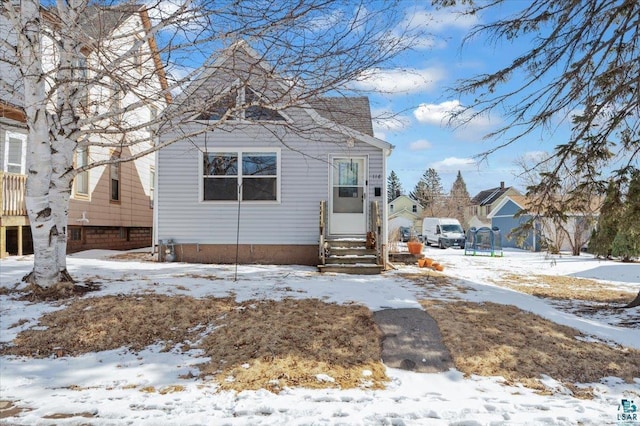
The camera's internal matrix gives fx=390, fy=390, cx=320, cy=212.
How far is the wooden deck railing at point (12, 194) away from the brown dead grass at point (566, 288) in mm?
12221

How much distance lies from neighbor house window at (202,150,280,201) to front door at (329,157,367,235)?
164 centimetres

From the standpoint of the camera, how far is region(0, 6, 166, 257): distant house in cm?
838

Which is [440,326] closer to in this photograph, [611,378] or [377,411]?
[611,378]

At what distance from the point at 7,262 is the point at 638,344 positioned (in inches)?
443

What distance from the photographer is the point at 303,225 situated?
35.2 ft

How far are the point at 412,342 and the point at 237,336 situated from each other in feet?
6.63

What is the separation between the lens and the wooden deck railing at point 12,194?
960cm

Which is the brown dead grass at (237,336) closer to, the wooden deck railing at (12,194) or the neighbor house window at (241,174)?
the neighbor house window at (241,174)

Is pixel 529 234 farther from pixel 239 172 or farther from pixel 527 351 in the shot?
pixel 527 351

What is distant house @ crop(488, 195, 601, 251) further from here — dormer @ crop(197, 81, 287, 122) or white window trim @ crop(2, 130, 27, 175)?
white window trim @ crop(2, 130, 27, 175)

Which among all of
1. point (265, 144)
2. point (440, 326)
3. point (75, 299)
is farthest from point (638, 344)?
point (265, 144)

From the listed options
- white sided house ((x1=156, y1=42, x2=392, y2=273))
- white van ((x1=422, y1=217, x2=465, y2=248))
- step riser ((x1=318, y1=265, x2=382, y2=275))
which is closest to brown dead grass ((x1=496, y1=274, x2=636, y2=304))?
step riser ((x1=318, y1=265, x2=382, y2=275))

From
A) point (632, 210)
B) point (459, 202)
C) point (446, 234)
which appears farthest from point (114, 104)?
point (459, 202)

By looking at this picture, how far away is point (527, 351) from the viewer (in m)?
4.30
